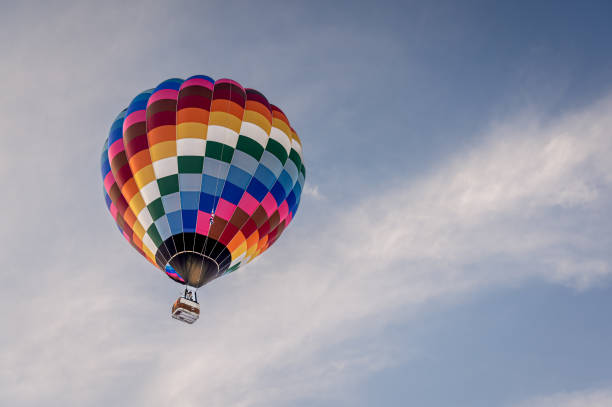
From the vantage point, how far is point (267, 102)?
63.5 ft

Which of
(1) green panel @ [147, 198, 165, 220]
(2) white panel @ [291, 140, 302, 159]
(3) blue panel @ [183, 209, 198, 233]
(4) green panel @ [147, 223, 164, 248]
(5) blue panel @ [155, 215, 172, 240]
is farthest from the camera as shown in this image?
(2) white panel @ [291, 140, 302, 159]

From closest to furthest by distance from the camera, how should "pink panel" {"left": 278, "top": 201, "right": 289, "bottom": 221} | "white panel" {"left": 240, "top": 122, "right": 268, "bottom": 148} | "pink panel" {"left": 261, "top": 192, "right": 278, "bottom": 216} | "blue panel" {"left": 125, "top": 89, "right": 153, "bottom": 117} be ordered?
"pink panel" {"left": 261, "top": 192, "right": 278, "bottom": 216} < "white panel" {"left": 240, "top": 122, "right": 268, "bottom": 148} < "blue panel" {"left": 125, "top": 89, "right": 153, "bottom": 117} < "pink panel" {"left": 278, "top": 201, "right": 289, "bottom": 221}

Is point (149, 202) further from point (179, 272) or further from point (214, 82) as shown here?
point (214, 82)

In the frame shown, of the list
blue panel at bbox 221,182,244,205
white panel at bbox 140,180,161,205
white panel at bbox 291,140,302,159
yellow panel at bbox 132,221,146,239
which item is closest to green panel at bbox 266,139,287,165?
white panel at bbox 291,140,302,159

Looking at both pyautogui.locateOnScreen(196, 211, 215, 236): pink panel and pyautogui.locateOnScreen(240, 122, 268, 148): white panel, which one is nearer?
pyautogui.locateOnScreen(196, 211, 215, 236): pink panel

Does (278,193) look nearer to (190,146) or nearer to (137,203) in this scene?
(190,146)

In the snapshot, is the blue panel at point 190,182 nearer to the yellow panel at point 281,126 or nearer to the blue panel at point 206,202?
the blue panel at point 206,202

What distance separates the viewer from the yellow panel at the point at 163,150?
17.1 meters

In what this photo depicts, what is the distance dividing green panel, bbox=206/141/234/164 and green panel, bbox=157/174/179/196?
126 cm

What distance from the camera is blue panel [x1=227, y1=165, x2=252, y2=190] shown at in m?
17.2

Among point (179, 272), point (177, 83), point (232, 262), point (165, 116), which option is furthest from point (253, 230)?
point (177, 83)

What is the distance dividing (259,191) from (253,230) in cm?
123

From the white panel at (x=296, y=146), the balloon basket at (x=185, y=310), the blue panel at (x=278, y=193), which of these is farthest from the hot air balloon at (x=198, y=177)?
the balloon basket at (x=185, y=310)

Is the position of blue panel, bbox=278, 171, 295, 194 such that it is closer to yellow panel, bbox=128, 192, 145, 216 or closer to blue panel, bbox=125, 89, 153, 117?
yellow panel, bbox=128, 192, 145, 216
